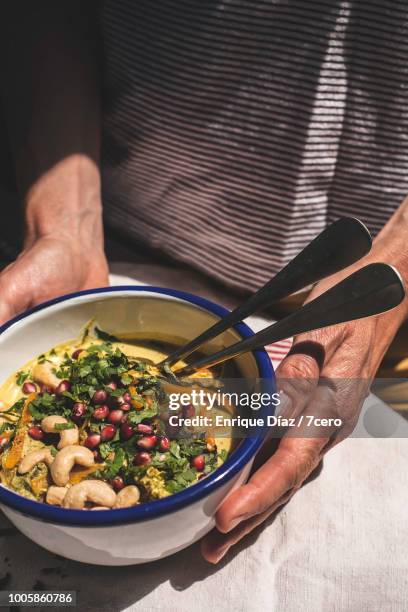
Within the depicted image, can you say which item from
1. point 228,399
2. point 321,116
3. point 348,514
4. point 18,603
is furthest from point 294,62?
point 18,603

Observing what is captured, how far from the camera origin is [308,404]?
1.10 m

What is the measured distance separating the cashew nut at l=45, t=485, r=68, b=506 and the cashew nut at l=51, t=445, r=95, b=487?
0.02m

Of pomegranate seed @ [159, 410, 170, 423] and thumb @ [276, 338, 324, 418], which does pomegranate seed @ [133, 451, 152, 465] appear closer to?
pomegranate seed @ [159, 410, 170, 423]

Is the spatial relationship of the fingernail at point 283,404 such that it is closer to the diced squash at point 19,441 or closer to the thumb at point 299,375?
the thumb at point 299,375

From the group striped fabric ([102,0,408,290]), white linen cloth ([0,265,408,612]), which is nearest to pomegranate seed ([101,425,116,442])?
white linen cloth ([0,265,408,612])

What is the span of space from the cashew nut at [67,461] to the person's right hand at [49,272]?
0.46m

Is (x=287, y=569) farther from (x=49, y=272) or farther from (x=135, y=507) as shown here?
(x=49, y=272)

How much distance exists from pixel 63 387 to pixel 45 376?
6cm

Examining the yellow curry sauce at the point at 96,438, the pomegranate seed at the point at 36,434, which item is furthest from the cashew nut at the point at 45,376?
the pomegranate seed at the point at 36,434

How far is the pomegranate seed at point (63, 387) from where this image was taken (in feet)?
3.63

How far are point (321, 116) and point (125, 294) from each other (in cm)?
68

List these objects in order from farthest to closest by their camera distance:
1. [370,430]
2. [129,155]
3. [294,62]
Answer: [129,155] < [294,62] < [370,430]

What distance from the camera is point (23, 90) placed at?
178cm

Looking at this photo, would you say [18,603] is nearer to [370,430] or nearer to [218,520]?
[218,520]
